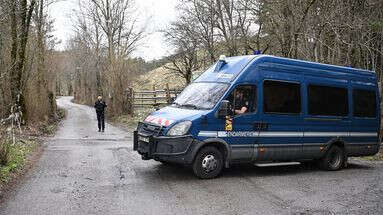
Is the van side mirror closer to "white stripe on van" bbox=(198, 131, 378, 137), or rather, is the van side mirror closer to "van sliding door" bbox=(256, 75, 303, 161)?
"white stripe on van" bbox=(198, 131, 378, 137)

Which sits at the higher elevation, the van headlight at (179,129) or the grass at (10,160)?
the van headlight at (179,129)

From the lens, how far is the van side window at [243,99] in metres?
10.1

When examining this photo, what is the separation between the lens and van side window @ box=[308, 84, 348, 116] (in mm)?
11492

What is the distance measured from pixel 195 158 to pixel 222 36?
23632 mm

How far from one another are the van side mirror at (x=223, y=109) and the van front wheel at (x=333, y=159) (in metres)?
3.65

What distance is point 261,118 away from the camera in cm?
1043

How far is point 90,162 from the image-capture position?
38.4ft

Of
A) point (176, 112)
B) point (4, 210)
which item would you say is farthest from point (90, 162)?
point (4, 210)

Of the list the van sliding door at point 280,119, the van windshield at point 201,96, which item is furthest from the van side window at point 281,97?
the van windshield at point 201,96

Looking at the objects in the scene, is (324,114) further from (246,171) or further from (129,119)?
(129,119)

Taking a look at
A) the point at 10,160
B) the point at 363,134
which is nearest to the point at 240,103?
the point at 363,134

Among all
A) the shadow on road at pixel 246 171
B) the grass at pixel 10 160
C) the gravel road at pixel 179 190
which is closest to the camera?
the gravel road at pixel 179 190

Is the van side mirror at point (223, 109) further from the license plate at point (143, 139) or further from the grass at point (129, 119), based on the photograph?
the grass at point (129, 119)

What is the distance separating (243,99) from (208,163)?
1.65 m
